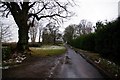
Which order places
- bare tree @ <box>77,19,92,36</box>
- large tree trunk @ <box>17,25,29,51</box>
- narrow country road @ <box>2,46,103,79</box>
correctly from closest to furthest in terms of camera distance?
narrow country road @ <box>2,46,103,79</box> < large tree trunk @ <box>17,25,29,51</box> < bare tree @ <box>77,19,92,36</box>

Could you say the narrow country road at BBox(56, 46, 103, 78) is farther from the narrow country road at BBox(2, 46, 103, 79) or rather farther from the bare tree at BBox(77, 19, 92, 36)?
the bare tree at BBox(77, 19, 92, 36)

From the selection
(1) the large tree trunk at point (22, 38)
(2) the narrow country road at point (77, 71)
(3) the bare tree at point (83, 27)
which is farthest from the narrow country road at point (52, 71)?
(3) the bare tree at point (83, 27)

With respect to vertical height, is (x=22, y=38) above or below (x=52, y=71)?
above

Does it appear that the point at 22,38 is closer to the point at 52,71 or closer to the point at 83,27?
the point at 52,71

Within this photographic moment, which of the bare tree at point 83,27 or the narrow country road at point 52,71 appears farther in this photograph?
the bare tree at point 83,27

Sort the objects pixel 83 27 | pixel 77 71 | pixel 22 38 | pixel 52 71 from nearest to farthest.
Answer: pixel 52 71
pixel 77 71
pixel 22 38
pixel 83 27

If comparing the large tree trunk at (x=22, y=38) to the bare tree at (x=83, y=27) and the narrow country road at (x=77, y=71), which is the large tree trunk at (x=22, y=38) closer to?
the narrow country road at (x=77, y=71)

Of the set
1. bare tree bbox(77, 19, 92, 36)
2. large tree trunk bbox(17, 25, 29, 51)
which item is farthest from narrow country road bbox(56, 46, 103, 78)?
bare tree bbox(77, 19, 92, 36)

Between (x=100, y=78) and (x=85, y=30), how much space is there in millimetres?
115484

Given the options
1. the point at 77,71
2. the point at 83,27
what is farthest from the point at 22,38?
the point at 83,27

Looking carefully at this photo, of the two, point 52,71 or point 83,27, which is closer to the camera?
point 52,71

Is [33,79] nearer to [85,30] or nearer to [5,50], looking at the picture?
[5,50]

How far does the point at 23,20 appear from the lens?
28859 mm

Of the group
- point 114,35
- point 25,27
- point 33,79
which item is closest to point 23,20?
point 25,27
